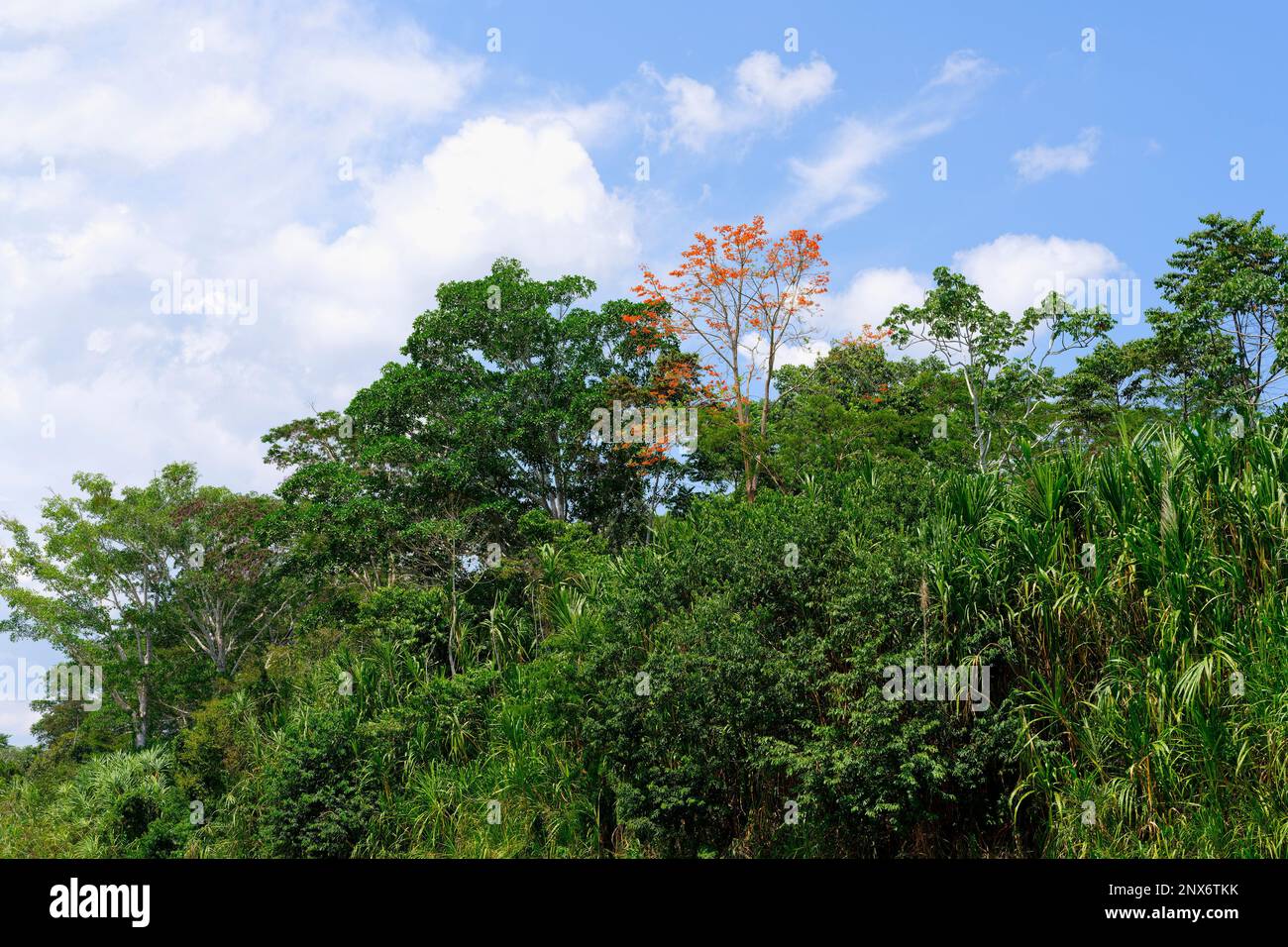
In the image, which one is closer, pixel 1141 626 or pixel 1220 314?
pixel 1141 626

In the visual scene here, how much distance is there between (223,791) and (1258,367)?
65.9 feet

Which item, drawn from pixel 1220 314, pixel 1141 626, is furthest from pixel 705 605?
pixel 1220 314

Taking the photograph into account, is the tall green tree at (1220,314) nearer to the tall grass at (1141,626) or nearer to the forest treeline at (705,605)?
the forest treeline at (705,605)

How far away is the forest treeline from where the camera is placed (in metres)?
8.64

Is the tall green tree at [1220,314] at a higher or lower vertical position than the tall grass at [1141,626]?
higher

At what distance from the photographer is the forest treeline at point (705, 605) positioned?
8.64 meters

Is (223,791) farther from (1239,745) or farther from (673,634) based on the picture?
(1239,745)

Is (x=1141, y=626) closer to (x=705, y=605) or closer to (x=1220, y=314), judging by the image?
(x=705, y=605)

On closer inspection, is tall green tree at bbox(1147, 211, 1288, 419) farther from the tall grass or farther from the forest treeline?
the tall grass

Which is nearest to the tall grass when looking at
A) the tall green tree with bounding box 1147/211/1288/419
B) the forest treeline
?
the forest treeline

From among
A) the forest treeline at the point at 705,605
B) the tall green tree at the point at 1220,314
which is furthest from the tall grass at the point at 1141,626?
the tall green tree at the point at 1220,314

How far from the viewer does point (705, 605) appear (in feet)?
33.9
